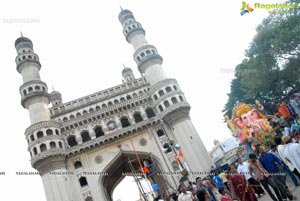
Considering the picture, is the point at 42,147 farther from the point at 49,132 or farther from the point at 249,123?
the point at 249,123

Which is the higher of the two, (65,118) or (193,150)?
(65,118)

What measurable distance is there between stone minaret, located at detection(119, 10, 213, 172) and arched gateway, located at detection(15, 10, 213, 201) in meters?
0.11

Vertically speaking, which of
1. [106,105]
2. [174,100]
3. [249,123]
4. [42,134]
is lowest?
[249,123]

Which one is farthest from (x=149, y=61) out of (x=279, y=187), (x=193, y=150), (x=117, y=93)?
(x=279, y=187)

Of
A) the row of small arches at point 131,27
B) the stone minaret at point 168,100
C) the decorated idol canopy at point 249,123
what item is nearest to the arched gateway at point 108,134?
the stone minaret at point 168,100

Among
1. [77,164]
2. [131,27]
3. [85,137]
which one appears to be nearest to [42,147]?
[77,164]

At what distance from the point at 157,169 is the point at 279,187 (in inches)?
1002

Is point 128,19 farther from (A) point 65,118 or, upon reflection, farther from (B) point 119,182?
(B) point 119,182

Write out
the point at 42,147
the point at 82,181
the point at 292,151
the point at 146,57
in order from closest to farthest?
1. the point at 292,151
2. the point at 42,147
3. the point at 82,181
4. the point at 146,57

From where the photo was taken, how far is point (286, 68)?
31.9 metres

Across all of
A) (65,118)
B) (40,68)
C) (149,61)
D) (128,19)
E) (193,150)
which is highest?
(128,19)

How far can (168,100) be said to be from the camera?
113ft

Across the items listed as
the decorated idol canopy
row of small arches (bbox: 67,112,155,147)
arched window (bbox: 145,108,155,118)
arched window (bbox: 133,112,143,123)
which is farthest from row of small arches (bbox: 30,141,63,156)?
the decorated idol canopy

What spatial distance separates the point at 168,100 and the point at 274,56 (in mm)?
12561
